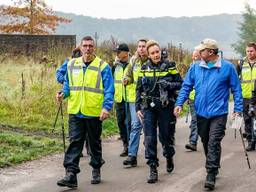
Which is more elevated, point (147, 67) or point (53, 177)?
point (147, 67)

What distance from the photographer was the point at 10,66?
858 inches

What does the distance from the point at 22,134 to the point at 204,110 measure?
5.67 metres

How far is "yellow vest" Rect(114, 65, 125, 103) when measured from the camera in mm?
10398

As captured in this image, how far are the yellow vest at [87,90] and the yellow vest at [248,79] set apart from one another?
13.4 feet

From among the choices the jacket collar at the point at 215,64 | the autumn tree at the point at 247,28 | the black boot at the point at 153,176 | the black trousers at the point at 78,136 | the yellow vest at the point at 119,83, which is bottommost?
the black boot at the point at 153,176

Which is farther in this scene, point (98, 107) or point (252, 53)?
point (252, 53)

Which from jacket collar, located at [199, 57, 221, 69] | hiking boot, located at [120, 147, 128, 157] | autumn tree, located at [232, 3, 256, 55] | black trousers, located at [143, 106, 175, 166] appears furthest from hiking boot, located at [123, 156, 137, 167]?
autumn tree, located at [232, 3, 256, 55]

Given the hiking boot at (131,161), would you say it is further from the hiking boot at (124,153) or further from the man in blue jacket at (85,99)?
the man in blue jacket at (85,99)

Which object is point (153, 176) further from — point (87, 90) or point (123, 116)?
point (123, 116)

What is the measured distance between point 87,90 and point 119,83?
2.38 m

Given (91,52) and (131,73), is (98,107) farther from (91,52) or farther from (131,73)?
(131,73)

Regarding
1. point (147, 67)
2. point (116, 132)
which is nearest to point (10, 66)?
point (116, 132)

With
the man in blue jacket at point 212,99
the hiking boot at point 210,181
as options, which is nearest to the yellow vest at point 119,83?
the man in blue jacket at point 212,99

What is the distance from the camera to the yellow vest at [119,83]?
409 inches
